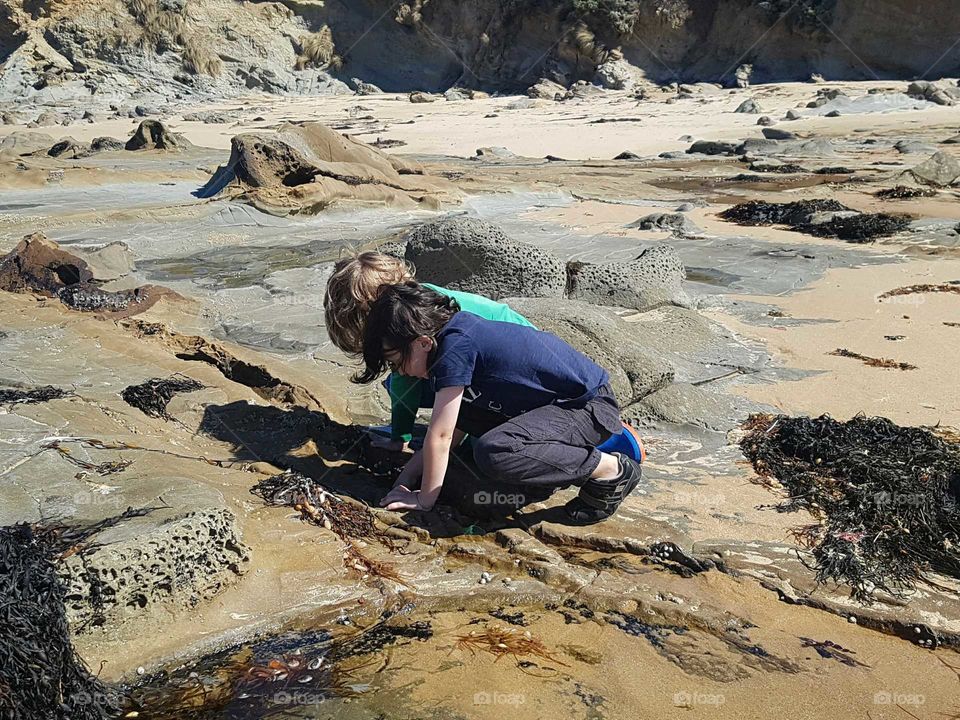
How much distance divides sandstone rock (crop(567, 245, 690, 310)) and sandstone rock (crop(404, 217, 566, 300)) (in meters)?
0.16

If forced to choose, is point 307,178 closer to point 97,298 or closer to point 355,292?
point 97,298

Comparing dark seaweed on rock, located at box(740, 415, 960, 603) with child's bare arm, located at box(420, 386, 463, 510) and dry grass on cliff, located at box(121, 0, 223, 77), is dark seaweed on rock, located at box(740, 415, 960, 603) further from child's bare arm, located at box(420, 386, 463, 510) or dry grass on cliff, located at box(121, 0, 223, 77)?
dry grass on cliff, located at box(121, 0, 223, 77)

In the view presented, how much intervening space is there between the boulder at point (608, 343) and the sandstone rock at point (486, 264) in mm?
1178

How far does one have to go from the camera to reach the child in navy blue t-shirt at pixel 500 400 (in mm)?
3170

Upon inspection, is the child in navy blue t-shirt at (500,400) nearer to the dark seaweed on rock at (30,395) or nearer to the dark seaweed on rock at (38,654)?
the dark seaweed on rock at (38,654)

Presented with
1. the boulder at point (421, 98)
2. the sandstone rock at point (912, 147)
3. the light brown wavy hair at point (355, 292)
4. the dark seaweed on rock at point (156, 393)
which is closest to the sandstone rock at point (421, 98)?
the boulder at point (421, 98)

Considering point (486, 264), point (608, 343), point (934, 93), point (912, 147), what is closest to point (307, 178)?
point (486, 264)

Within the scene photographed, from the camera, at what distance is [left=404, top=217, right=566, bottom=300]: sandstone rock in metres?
6.44

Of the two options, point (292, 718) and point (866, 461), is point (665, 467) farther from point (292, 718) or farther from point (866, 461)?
point (292, 718)

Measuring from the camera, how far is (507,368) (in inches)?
129

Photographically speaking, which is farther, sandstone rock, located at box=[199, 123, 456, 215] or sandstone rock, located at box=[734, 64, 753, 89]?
sandstone rock, located at box=[734, 64, 753, 89]

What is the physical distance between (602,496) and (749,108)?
2111 centimetres

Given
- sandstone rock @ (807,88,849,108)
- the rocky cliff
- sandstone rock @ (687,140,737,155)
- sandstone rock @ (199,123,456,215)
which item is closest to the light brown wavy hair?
sandstone rock @ (199,123,456,215)

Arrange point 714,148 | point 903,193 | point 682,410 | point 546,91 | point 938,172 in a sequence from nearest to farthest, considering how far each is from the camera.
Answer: point 682,410 → point 903,193 → point 938,172 → point 714,148 → point 546,91
